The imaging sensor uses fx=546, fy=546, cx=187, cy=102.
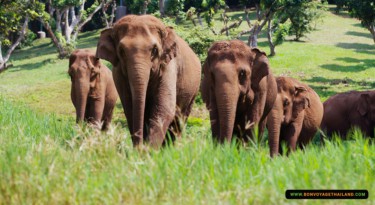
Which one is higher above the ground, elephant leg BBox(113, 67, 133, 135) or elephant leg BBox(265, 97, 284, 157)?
elephant leg BBox(113, 67, 133, 135)

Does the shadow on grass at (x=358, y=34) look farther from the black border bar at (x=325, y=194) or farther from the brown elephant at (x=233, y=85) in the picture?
the black border bar at (x=325, y=194)

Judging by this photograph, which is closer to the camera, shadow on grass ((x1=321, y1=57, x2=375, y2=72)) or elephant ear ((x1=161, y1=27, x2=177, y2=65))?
elephant ear ((x1=161, y1=27, x2=177, y2=65))

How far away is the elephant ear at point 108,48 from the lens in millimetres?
7793

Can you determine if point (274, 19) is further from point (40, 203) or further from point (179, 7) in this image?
point (40, 203)

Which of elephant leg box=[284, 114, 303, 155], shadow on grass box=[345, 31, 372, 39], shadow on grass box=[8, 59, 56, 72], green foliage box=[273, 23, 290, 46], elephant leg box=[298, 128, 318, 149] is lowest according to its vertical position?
shadow on grass box=[8, 59, 56, 72]

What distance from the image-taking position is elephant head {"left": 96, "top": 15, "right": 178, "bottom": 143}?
7152 mm

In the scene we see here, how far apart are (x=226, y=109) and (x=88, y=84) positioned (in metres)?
4.68

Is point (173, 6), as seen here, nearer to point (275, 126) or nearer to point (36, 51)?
point (36, 51)

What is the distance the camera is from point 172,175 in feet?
16.9

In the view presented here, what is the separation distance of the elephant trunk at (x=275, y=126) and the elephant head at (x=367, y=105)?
312 centimetres

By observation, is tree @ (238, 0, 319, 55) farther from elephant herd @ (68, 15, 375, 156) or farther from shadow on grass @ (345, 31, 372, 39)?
elephant herd @ (68, 15, 375, 156)

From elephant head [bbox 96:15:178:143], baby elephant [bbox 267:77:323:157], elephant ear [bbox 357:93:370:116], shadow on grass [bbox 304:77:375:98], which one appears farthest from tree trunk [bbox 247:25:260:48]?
elephant head [bbox 96:15:178:143]

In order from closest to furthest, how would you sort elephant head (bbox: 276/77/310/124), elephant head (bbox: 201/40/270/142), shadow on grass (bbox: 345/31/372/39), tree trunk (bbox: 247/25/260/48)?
elephant head (bbox: 201/40/270/142), elephant head (bbox: 276/77/310/124), tree trunk (bbox: 247/25/260/48), shadow on grass (bbox: 345/31/372/39)

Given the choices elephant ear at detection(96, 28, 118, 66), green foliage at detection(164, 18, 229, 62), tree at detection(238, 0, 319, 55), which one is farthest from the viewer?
tree at detection(238, 0, 319, 55)
